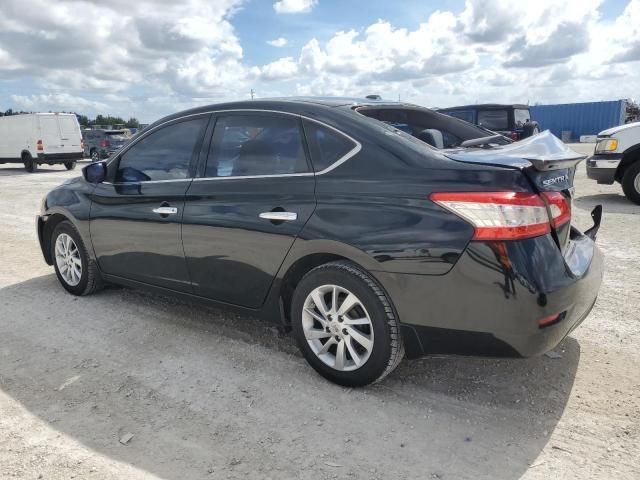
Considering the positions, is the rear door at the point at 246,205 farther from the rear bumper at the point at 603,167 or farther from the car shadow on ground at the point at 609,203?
the rear bumper at the point at 603,167

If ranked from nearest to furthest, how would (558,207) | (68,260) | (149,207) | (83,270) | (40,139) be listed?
(558,207), (149,207), (83,270), (68,260), (40,139)

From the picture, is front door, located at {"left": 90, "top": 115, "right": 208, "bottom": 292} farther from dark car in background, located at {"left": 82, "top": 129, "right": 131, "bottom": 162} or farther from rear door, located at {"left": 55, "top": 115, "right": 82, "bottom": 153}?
dark car in background, located at {"left": 82, "top": 129, "right": 131, "bottom": 162}

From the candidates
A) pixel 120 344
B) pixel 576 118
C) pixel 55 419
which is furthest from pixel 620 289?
pixel 576 118

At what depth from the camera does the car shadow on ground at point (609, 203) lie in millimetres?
8405

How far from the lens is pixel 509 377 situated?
3180mm

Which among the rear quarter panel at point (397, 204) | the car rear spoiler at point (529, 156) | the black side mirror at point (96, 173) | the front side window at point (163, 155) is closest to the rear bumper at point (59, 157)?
the black side mirror at point (96, 173)

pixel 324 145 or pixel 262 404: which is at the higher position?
pixel 324 145

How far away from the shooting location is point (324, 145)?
10.2 feet

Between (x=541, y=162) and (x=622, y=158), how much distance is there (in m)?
7.29

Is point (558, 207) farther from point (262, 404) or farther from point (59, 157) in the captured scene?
point (59, 157)

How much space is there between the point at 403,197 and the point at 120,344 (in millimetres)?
2335

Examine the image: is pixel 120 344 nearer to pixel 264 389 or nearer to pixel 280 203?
pixel 264 389

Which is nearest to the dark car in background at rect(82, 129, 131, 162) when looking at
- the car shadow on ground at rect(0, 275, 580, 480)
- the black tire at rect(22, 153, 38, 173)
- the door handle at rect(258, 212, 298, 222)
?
the black tire at rect(22, 153, 38, 173)

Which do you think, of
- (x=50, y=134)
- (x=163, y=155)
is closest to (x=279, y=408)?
(x=163, y=155)
